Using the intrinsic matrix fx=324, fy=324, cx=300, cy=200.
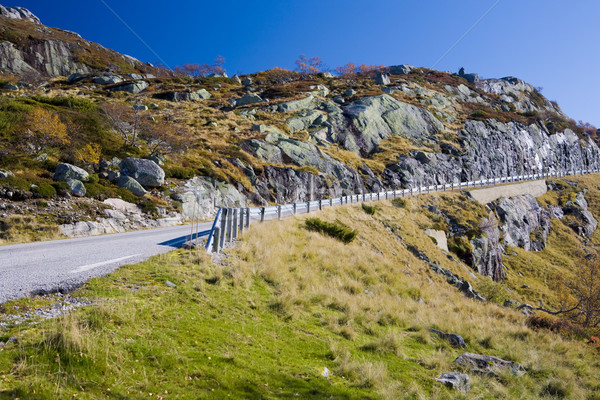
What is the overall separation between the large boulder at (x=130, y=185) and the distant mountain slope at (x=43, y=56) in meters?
63.6

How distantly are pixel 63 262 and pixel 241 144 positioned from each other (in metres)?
29.0

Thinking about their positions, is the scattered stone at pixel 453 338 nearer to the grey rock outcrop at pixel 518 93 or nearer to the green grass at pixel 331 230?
the green grass at pixel 331 230

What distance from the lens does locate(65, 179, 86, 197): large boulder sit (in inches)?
616

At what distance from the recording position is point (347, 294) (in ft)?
31.9

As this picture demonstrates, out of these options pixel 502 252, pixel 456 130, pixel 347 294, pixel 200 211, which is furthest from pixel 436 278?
pixel 456 130

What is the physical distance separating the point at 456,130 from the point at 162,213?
60.2 metres

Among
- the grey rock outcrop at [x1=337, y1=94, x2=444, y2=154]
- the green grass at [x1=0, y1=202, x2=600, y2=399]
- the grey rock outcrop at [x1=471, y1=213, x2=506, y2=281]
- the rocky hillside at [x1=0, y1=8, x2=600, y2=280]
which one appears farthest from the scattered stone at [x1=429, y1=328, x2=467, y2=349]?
the grey rock outcrop at [x1=337, y1=94, x2=444, y2=154]

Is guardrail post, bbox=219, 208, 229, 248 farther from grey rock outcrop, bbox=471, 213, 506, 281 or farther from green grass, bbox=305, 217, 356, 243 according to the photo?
grey rock outcrop, bbox=471, 213, 506, 281

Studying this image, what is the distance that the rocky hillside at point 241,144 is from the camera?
55.3ft

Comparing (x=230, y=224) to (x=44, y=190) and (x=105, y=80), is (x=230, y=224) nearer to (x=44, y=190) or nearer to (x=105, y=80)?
(x=44, y=190)

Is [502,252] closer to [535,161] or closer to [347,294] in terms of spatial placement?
[347,294]

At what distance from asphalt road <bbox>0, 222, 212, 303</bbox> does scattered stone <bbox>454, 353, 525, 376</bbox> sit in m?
7.73

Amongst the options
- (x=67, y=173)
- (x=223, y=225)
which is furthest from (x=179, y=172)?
(x=223, y=225)

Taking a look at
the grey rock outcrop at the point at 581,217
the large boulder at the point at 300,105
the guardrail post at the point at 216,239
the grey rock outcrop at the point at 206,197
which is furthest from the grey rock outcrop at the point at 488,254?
the large boulder at the point at 300,105
